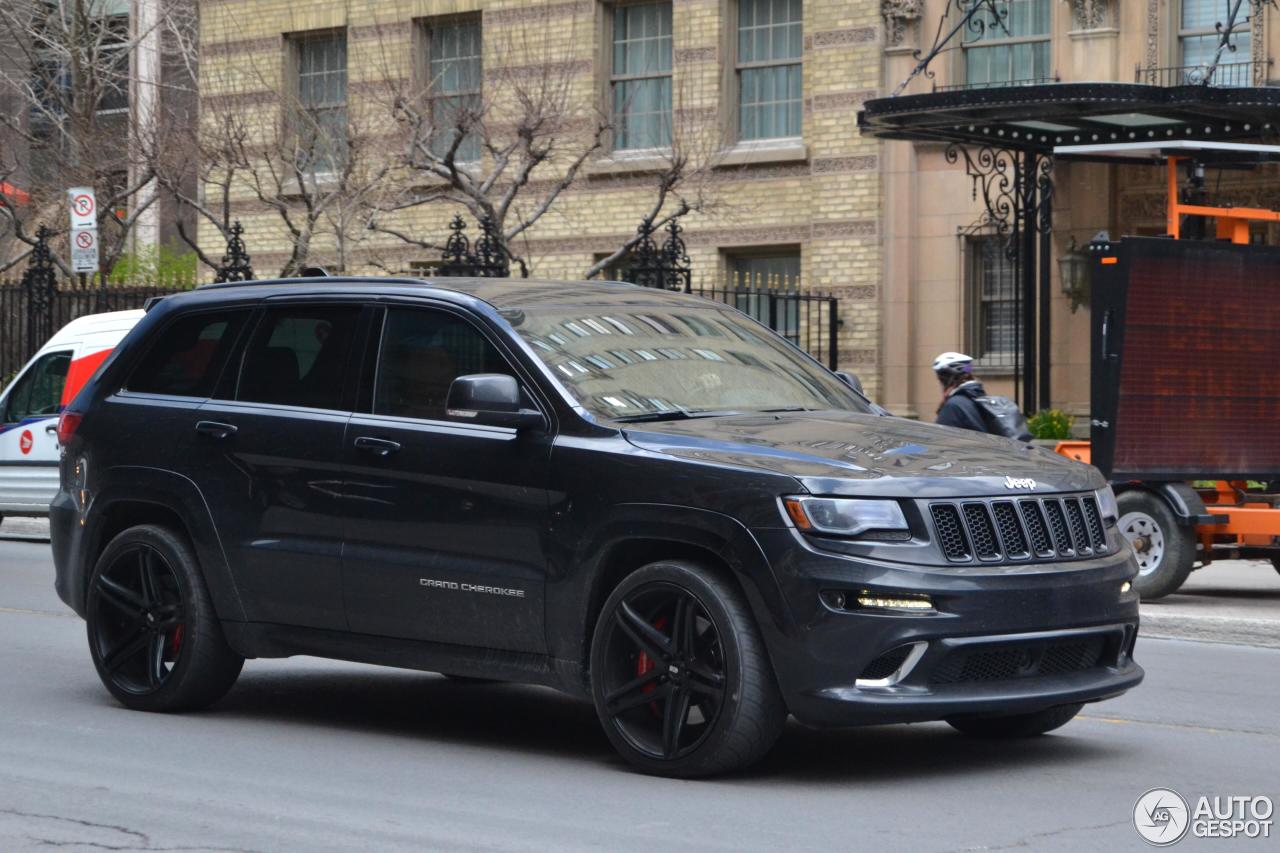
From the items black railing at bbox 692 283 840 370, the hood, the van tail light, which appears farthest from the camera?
black railing at bbox 692 283 840 370

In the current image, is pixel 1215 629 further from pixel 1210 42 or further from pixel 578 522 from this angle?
pixel 1210 42

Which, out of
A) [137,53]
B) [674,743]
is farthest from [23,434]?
[137,53]

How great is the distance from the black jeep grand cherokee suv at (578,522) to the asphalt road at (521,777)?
0.95 ft

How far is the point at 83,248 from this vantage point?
21891 millimetres

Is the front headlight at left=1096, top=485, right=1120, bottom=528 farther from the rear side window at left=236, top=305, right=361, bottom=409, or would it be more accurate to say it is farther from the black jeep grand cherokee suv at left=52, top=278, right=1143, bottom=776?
the rear side window at left=236, top=305, right=361, bottom=409

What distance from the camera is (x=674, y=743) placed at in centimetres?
699

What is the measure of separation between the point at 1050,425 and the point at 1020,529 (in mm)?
15382

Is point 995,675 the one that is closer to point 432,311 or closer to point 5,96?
point 432,311

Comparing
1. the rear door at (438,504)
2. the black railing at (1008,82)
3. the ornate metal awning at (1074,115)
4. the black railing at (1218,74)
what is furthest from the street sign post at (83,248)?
the rear door at (438,504)

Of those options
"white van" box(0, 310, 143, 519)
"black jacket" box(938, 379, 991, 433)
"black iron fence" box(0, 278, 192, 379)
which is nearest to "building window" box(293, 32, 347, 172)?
"black iron fence" box(0, 278, 192, 379)

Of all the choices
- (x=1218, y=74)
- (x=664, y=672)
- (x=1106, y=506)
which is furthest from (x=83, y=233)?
(x=1106, y=506)

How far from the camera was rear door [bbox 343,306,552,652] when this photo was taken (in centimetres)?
745

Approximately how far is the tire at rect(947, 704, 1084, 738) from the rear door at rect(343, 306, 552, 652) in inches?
71.4

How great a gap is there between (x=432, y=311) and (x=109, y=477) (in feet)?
6.22
